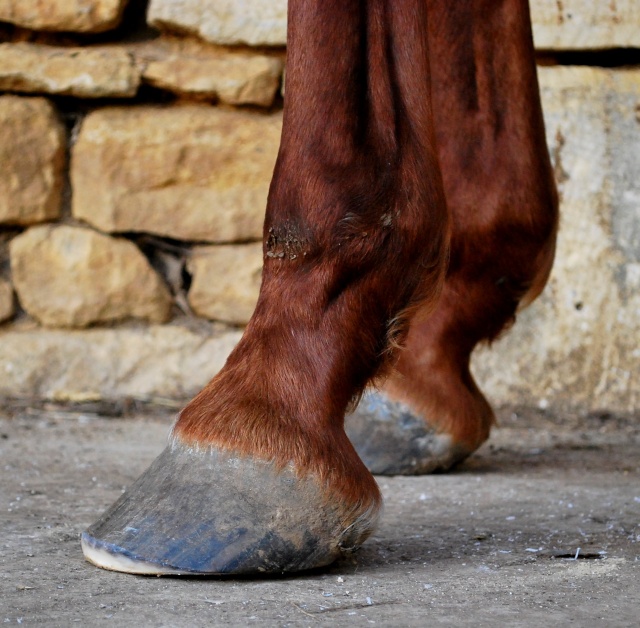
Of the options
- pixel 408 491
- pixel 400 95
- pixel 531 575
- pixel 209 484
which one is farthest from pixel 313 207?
pixel 408 491

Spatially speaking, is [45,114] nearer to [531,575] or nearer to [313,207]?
[313,207]

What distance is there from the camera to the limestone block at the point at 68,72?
210 cm

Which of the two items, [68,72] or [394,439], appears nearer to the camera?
[394,439]

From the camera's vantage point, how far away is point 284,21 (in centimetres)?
213

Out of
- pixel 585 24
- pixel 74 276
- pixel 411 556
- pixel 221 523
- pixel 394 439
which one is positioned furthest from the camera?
pixel 74 276

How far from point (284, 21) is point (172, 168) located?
40 centimetres

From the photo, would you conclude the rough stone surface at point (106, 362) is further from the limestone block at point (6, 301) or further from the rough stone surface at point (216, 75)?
the rough stone surface at point (216, 75)

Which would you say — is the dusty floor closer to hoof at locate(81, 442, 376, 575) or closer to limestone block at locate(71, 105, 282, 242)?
hoof at locate(81, 442, 376, 575)

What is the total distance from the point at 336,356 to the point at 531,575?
276mm

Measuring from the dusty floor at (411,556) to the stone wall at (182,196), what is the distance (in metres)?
0.41

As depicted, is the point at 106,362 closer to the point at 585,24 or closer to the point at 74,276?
the point at 74,276

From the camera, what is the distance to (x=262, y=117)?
2182 mm

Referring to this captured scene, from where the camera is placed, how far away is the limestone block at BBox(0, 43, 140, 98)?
6.88ft

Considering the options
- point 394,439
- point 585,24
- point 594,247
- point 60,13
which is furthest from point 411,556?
point 60,13
